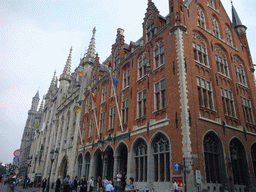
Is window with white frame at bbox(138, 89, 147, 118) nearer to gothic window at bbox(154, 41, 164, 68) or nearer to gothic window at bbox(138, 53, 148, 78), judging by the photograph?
gothic window at bbox(138, 53, 148, 78)

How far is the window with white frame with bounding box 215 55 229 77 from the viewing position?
63.3 feet

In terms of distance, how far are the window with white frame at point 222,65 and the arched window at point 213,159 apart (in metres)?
6.98

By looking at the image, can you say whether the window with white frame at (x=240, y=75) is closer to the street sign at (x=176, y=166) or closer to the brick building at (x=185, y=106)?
the brick building at (x=185, y=106)

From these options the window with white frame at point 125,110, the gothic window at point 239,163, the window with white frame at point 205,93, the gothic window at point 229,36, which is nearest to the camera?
the window with white frame at point 205,93

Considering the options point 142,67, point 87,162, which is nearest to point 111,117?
point 142,67

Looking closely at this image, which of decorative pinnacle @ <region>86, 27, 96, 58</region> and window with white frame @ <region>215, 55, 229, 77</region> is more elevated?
decorative pinnacle @ <region>86, 27, 96, 58</region>

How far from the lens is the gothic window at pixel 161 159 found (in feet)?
47.7

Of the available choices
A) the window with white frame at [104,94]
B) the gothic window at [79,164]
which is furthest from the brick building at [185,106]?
the gothic window at [79,164]

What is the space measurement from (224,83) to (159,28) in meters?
7.63

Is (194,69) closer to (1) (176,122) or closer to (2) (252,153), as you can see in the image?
(1) (176,122)

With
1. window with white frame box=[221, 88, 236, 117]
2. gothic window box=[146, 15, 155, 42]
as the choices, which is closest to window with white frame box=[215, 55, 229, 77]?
window with white frame box=[221, 88, 236, 117]

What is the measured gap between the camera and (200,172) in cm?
1301

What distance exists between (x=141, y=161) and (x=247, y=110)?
1139cm

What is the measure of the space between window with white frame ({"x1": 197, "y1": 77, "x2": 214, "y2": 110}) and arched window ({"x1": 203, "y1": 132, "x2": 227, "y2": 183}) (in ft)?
7.37
